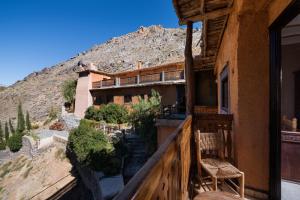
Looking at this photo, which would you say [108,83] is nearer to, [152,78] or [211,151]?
[152,78]

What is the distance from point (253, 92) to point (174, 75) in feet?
38.8

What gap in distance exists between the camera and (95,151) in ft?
32.9

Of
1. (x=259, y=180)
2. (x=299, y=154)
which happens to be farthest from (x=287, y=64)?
(x=259, y=180)

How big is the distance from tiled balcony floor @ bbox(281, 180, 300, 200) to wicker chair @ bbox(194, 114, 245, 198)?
0.77 m

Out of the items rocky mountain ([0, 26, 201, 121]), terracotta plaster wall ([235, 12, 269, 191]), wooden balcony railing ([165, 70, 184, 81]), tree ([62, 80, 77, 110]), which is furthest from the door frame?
rocky mountain ([0, 26, 201, 121])

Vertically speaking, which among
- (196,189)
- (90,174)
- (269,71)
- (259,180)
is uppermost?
(269,71)

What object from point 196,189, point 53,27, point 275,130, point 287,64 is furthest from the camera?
point 53,27

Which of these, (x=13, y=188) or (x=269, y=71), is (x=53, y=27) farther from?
(x=269, y=71)

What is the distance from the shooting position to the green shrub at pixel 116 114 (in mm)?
16141

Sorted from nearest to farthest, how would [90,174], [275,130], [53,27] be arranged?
[275,130] < [90,174] < [53,27]

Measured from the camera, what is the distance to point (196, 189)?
282 cm

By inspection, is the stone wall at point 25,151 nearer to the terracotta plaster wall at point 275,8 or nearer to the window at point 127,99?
the window at point 127,99

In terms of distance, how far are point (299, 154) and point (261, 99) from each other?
1588mm

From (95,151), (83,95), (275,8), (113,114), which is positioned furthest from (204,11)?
(83,95)
